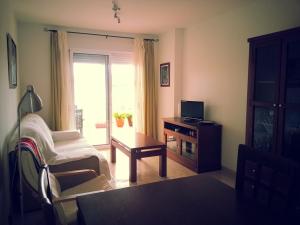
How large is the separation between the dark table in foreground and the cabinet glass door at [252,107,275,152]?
1.36 m

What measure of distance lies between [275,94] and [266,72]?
0.90 ft

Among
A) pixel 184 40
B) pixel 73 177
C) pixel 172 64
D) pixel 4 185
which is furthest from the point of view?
pixel 172 64

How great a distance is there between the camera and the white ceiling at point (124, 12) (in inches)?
129

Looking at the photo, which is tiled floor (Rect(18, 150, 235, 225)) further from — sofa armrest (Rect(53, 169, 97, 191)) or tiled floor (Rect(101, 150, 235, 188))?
sofa armrest (Rect(53, 169, 97, 191))

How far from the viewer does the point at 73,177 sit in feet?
8.01

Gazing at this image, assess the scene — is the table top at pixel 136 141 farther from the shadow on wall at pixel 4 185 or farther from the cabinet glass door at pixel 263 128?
the shadow on wall at pixel 4 185

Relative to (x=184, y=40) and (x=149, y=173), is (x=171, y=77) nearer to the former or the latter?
(x=184, y=40)

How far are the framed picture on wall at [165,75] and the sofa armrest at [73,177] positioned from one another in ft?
9.85

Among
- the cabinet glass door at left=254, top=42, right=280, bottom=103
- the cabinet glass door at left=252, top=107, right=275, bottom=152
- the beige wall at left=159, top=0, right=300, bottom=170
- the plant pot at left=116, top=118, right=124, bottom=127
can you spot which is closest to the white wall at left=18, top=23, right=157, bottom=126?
the plant pot at left=116, top=118, right=124, bottom=127

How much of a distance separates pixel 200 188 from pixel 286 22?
237 centimetres

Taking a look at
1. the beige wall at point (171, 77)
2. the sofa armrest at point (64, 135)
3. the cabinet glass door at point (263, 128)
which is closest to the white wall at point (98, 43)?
the beige wall at point (171, 77)

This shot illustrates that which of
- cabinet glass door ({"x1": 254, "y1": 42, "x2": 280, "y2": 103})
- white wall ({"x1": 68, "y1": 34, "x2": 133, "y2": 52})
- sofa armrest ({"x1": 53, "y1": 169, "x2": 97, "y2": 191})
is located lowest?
sofa armrest ({"x1": 53, "y1": 169, "x2": 97, "y2": 191})

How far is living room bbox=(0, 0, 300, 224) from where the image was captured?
3.24 metres

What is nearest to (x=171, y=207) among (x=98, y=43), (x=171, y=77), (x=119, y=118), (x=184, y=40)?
(x=171, y=77)
